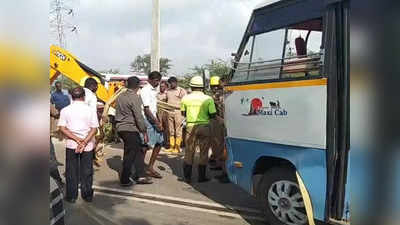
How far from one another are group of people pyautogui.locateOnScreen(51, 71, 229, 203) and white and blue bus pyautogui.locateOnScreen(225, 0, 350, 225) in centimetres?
187

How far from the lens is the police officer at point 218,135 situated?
829cm

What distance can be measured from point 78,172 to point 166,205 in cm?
130

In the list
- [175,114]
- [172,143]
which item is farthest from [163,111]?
[172,143]

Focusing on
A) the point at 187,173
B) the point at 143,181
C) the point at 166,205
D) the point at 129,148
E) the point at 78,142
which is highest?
the point at 78,142

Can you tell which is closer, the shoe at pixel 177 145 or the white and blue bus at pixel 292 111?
the white and blue bus at pixel 292 111

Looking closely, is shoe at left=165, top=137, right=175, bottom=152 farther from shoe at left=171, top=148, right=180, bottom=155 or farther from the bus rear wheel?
the bus rear wheel

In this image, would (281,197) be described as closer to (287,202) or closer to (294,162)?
(287,202)

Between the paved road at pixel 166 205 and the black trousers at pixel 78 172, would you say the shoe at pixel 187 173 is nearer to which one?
the paved road at pixel 166 205

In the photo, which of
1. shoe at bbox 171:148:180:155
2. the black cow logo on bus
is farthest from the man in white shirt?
the black cow logo on bus

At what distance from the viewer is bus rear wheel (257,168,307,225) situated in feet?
16.0

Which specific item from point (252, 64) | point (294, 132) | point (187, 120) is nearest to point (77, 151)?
point (187, 120)

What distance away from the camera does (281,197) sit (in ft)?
16.6

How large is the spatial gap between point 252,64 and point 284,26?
634mm

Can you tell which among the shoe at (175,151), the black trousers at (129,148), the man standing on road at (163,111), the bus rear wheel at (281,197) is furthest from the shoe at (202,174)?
the man standing on road at (163,111)
